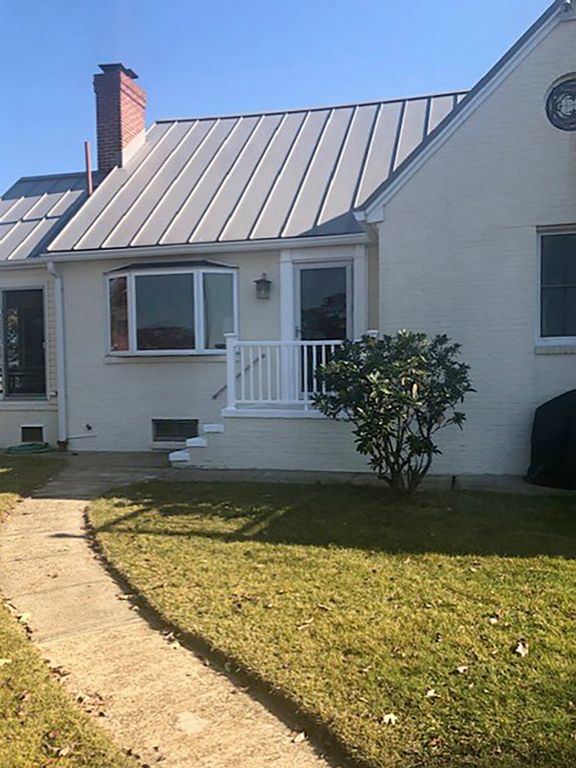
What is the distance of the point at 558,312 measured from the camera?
8.38 meters

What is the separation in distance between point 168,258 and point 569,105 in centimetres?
626

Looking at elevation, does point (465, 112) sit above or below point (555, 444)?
above

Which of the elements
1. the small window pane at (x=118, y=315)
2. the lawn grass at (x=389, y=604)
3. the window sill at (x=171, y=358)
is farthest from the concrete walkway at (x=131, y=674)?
the small window pane at (x=118, y=315)

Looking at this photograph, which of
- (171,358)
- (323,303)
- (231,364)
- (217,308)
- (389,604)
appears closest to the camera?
(389,604)

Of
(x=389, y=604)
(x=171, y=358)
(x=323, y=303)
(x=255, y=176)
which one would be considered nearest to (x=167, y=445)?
(x=171, y=358)

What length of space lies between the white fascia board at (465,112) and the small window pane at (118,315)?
454 centimetres

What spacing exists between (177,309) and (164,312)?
0.25 metres

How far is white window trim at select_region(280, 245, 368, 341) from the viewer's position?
33.3ft

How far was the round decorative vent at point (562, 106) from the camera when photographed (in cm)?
805

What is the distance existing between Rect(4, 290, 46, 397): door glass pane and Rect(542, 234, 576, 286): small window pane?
860 cm

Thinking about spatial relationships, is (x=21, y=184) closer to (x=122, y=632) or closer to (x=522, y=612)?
(x=122, y=632)

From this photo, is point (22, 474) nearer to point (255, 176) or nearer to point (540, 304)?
point (255, 176)

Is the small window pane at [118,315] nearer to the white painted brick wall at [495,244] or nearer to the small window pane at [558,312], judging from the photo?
the white painted brick wall at [495,244]

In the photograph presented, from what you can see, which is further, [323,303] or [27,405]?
[27,405]
